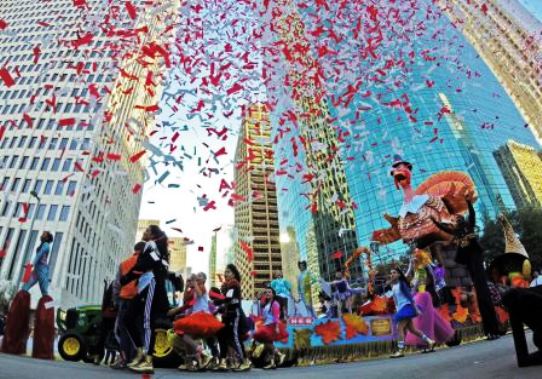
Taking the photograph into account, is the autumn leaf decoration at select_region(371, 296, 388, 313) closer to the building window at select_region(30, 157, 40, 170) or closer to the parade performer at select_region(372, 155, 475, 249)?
the parade performer at select_region(372, 155, 475, 249)

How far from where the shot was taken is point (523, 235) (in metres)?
34.1

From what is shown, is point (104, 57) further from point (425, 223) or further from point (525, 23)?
point (525, 23)

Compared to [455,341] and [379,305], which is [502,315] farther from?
[379,305]

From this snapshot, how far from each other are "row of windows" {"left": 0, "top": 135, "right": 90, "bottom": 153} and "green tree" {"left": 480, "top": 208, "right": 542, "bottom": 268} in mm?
49060

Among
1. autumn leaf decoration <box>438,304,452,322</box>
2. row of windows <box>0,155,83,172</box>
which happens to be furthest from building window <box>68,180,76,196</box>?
autumn leaf decoration <box>438,304,452,322</box>

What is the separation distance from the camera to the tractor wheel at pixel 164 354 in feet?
22.1

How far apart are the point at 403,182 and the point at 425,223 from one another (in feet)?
5.02

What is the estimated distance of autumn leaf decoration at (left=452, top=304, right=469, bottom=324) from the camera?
8.76 m

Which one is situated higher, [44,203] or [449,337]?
[44,203]

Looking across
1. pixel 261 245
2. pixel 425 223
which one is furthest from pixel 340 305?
pixel 261 245

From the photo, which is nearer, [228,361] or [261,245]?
[228,361]

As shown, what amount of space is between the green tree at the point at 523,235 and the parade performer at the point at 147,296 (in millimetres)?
35912

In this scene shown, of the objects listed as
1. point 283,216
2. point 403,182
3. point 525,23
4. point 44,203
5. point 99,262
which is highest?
point 525,23

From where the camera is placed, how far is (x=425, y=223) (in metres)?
10.8
